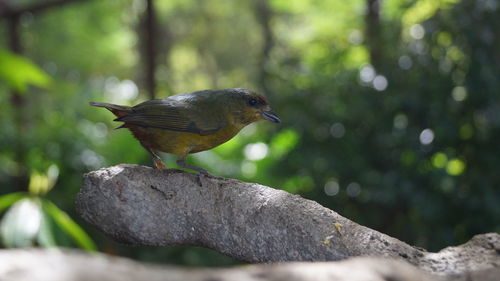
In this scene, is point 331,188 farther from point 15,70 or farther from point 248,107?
point 15,70

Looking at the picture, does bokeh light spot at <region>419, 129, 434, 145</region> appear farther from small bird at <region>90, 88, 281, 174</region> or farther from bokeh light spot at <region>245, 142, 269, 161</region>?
small bird at <region>90, 88, 281, 174</region>

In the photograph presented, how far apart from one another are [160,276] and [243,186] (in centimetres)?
117

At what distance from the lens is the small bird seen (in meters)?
2.61

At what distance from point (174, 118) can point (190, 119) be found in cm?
7

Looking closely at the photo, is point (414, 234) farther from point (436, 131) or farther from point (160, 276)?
point (160, 276)

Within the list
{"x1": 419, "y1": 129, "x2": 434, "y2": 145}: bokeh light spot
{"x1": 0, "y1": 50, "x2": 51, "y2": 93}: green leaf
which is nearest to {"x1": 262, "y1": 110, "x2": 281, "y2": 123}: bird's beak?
{"x1": 0, "y1": 50, "x2": 51, "y2": 93}: green leaf

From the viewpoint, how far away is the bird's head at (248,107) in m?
2.70

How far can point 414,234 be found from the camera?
533cm

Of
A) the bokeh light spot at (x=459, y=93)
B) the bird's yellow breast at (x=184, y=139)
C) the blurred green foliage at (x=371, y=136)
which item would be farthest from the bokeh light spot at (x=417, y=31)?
the bird's yellow breast at (x=184, y=139)

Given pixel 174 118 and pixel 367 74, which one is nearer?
pixel 174 118

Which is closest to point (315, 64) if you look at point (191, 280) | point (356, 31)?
point (356, 31)

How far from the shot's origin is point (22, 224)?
12.5 feet

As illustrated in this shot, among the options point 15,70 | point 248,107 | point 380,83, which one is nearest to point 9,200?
point 15,70

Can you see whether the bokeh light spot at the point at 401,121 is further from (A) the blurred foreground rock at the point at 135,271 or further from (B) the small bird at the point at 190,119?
(A) the blurred foreground rock at the point at 135,271
